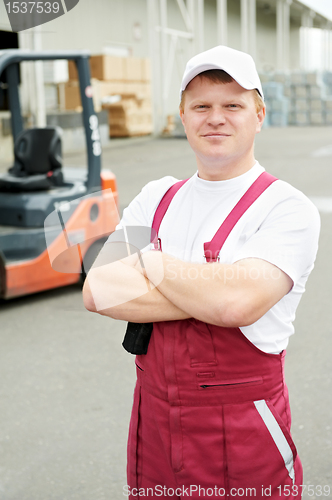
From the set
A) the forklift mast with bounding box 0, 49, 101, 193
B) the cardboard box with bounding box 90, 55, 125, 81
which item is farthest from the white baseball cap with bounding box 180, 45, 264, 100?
the cardboard box with bounding box 90, 55, 125, 81

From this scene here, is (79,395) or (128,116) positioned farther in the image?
(128,116)

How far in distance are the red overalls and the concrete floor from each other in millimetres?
665

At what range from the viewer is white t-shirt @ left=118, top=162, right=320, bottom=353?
1515 millimetres

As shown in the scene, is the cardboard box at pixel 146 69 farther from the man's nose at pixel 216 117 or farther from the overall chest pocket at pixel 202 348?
the overall chest pocket at pixel 202 348

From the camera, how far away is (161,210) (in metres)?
1.71

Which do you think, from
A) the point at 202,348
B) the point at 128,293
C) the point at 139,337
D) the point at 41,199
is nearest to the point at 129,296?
the point at 128,293

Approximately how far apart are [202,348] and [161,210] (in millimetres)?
410

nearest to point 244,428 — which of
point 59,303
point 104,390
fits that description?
point 104,390

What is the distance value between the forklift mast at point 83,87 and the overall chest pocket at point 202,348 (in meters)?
4.10

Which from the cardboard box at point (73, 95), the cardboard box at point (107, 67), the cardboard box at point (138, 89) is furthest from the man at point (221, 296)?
the cardboard box at point (138, 89)

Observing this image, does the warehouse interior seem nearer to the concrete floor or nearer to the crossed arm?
the concrete floor

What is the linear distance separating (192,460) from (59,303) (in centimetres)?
384

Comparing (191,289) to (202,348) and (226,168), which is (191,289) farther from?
(226,168)

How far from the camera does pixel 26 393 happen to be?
3686 millimetres
